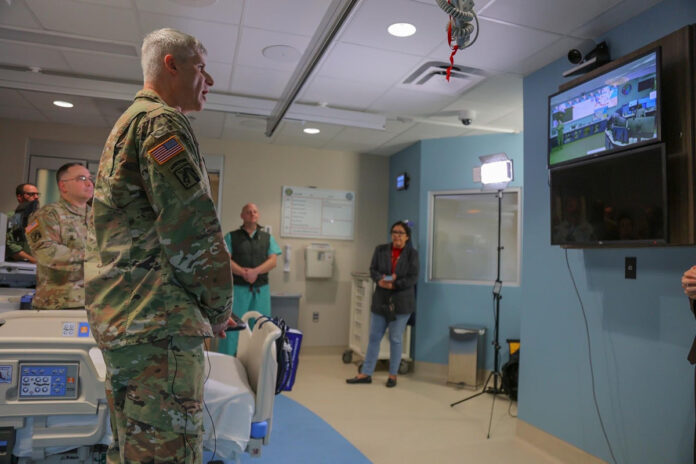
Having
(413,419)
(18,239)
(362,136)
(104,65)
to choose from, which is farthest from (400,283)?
(18,239)

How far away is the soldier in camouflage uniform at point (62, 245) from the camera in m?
2.66

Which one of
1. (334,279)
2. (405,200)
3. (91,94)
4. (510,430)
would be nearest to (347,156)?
(405,200)

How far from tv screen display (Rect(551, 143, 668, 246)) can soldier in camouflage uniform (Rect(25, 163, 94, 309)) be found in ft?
9.23

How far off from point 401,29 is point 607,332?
2.16 m

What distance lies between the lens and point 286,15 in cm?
281

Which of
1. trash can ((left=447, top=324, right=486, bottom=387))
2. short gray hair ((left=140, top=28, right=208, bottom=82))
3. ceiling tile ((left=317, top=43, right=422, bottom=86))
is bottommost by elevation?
trash can ((left=447, top=324, right=486, bottom=387))

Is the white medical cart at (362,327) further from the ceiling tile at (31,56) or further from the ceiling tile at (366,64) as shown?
the ceiling tile at (31,56)

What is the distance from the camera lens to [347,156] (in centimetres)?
627

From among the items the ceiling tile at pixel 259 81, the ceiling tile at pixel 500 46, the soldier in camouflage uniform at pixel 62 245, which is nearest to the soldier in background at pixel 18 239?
the soldier in camouflage uniform at pixel 62 245

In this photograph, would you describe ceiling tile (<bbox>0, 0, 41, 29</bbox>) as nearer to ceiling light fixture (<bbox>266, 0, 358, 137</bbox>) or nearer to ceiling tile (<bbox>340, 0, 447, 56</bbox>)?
ceiling light fixture (<bbox>266, 0, 358, 137</bbox>)

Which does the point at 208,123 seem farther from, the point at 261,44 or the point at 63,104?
the point at 261,44

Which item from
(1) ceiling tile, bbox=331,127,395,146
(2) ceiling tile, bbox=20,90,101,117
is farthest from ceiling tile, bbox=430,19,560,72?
(2) ceiling tile, bbox=20,90,101,117

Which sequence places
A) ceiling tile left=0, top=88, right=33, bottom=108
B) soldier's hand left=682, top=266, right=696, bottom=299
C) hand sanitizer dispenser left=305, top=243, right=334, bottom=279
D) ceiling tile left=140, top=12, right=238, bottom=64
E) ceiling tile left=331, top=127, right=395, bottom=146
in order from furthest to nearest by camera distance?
hand sanitizer dispenser left=305, top=243, right=334, bottom=279, ceiling tile left=331, top=127, right=395, bottom=146, ceiling tile left=0, top=88, right=33, bottom=108, ceiling tile left=140, top=12, right=238, bottom=64, soldier's hand left=682, top=266, right=696, bottom=299

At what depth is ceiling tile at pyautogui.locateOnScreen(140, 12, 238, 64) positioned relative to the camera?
290 cm
